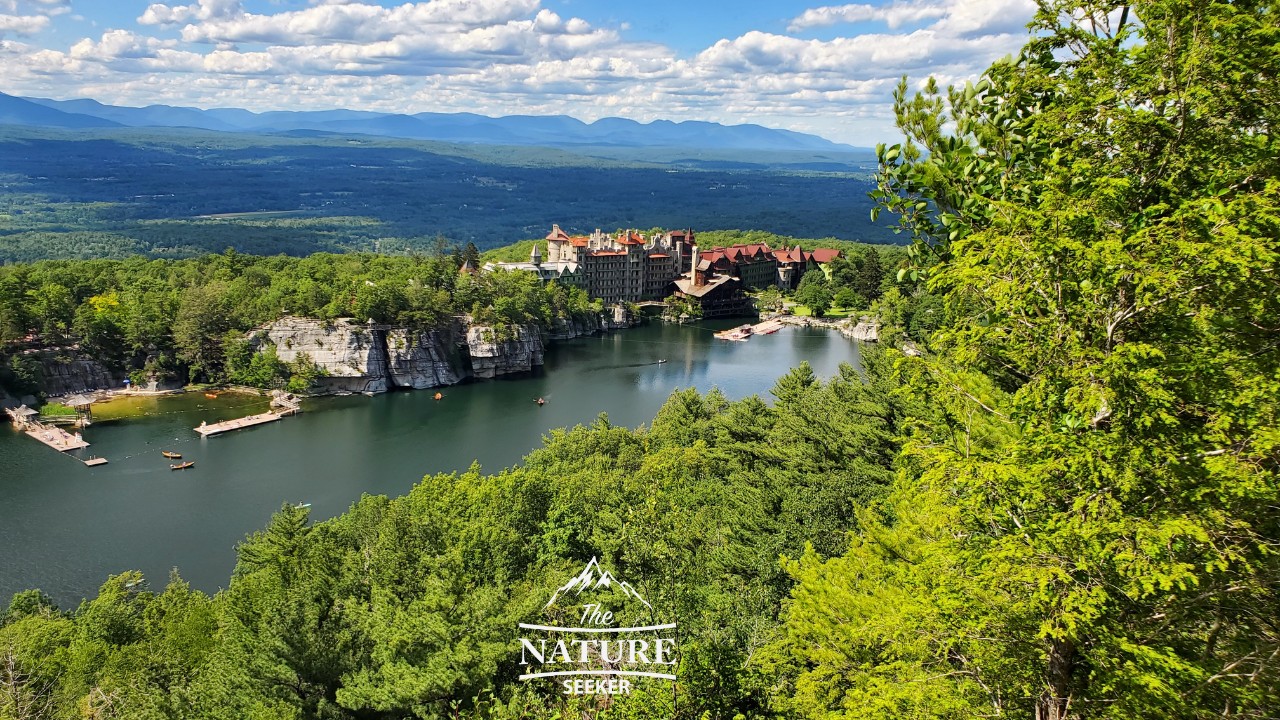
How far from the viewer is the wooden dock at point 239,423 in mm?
31156

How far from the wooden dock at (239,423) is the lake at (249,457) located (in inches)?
16.9

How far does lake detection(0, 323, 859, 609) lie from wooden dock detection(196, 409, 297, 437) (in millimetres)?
428

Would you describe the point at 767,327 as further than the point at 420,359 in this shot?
Yes

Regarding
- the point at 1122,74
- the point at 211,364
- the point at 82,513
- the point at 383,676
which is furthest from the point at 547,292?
the point at 1122,74

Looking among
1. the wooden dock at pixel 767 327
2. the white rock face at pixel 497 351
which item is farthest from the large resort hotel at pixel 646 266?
the white rock face at pixel 497 351

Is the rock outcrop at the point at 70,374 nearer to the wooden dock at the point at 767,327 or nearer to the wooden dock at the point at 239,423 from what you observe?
the wooden dock at the point at 239,423

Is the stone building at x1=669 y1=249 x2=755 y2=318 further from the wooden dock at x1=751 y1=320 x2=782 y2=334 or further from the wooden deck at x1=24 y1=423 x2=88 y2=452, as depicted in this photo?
the wooden deck at x1=24 y1=423 x2=88 y2=452

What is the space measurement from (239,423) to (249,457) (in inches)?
173

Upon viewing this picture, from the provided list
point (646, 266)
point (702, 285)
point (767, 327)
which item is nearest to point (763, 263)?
point (702, 285)

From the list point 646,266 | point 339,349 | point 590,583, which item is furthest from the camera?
point 646,266

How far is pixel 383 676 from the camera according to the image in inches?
336

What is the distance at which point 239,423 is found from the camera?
107 feet

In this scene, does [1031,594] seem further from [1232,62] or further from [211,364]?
[211,364]

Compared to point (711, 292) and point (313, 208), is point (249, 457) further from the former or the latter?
point (313, 208)
